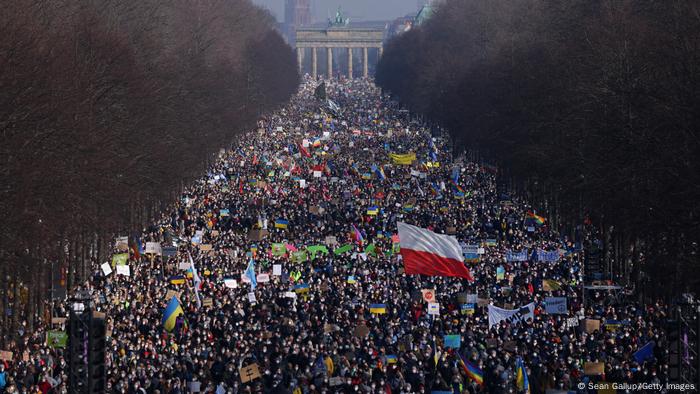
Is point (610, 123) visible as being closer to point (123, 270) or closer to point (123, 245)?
point (123, 245)

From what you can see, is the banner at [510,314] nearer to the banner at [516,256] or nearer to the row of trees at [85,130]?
the banner at [516,256]

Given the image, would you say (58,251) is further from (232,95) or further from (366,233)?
(232,95)

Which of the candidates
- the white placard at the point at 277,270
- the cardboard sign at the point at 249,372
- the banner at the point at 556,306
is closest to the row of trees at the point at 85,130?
the white placard at the point at 277,270

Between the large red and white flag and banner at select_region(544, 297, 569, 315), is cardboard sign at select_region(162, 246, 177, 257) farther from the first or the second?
banner at select_region(544, 297, 569, 315)

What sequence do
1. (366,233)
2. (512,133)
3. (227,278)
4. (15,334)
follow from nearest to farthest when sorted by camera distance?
(15,334)
(227,278)
(366,233)
(512,133)

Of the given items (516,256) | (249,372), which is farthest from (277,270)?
(249,372)

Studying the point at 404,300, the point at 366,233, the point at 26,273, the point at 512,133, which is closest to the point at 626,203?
the point at 404,300

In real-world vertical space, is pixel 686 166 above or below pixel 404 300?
above
